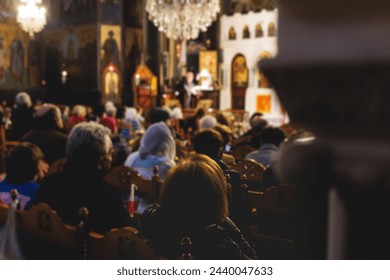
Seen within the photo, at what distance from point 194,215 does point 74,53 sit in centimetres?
1968

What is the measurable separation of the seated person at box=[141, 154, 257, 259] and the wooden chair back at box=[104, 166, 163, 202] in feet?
4.31

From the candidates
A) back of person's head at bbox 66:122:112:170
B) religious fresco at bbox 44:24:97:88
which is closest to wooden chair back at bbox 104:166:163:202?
back of person's head at bbox 66:122:112:170

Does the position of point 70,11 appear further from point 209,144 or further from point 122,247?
point 122,247

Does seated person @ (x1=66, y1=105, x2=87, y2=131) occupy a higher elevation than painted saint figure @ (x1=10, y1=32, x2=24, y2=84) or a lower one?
lower

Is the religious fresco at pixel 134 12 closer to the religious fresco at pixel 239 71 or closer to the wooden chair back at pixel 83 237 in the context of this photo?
the religious fresco at pixel 239 71

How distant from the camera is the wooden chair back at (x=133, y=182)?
3.49 metres

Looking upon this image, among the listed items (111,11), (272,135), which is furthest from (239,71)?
(272,135)

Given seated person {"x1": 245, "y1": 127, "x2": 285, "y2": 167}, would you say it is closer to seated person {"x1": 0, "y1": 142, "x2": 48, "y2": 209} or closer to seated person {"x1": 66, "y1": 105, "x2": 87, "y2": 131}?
seated person {"x1": 0, "y1": 142, "x2": 48, "y2": 209}

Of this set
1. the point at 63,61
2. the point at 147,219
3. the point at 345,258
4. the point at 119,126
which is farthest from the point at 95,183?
the point at 63,61

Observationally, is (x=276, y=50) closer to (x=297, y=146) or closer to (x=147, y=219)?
(x=297, y=146)

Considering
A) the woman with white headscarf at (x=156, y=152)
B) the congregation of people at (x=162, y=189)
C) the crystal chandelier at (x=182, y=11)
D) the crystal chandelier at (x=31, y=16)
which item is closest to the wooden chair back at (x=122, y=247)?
the congregation of people at (x=162, y=189)

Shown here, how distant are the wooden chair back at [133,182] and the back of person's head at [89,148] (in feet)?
1.61

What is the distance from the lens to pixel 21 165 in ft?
10.8

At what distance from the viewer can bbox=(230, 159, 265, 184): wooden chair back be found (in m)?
3.88
